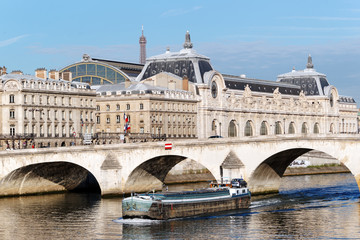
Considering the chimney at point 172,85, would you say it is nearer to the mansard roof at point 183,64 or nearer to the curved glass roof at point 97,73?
the mansard roof at point 183,64

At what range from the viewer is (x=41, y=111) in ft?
429

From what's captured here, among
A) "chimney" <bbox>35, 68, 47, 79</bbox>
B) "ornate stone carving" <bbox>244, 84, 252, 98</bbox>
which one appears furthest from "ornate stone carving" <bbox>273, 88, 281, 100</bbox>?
"chimney" <bbox>35, 68, 47, 79</bbox>

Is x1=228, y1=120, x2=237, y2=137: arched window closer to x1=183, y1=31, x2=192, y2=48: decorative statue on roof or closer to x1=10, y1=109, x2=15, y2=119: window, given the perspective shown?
x1=183, y1=31, x2=192, y2=48: decorative statue on roof

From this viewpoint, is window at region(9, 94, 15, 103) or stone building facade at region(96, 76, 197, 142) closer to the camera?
window at region(9, 94, 15, 103)

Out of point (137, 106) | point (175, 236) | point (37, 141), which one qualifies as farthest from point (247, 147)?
point (137, 106)

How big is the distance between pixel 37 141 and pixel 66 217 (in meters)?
44.3

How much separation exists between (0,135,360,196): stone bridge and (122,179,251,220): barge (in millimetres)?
6731

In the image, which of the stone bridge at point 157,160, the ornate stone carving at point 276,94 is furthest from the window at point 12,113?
the ornate stone carving at point 276,94

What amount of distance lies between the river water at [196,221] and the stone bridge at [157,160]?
2810 millimetres

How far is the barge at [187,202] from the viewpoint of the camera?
80562mm

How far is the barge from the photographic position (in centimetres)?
8056

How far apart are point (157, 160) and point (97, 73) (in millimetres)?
79503

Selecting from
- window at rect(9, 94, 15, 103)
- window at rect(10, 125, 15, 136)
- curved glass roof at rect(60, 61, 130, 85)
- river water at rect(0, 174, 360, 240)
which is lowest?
river water at rect(0, 174, 360, 240)

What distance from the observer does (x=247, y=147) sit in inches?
3856
